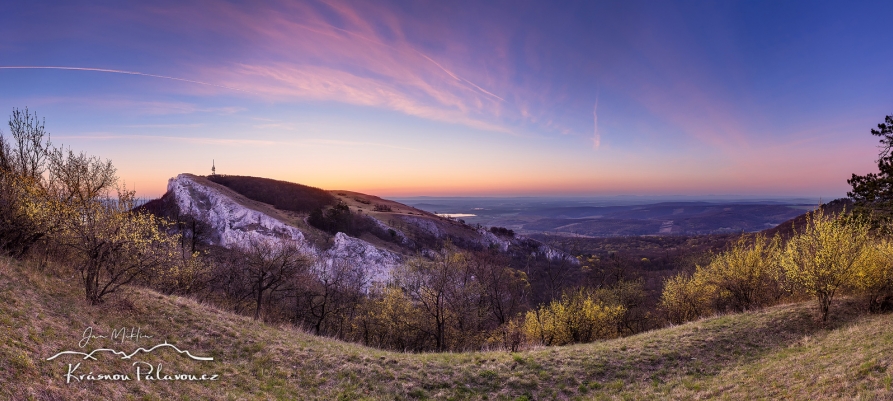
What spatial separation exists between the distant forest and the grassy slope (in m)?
94.8

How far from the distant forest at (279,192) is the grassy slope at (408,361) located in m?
94.8

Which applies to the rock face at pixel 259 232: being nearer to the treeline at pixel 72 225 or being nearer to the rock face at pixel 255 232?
the rock face at pixel 255 232

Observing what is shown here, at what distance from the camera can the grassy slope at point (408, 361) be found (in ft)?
32.4

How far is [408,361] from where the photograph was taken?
16109 millimetres

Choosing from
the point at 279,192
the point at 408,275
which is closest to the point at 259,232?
the point at 408,275

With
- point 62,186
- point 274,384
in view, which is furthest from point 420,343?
point 62,186

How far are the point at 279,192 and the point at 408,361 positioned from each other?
394 feet

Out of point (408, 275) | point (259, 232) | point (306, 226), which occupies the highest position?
point (306, 226)

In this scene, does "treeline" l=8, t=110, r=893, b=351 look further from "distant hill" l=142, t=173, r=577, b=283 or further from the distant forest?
the distant forest

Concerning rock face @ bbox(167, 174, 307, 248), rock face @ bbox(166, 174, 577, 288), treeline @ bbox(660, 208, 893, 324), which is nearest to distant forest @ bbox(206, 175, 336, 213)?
rock face @ bbox(166, 174, 577, 288)

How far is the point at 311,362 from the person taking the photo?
14898 millimetres

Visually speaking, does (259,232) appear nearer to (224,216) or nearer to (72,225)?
(224,216)

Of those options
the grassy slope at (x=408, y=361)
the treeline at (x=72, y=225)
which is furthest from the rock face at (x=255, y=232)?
the grassy slope at (x=408, y=361)

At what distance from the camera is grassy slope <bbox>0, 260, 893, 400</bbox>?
32.4 ft
